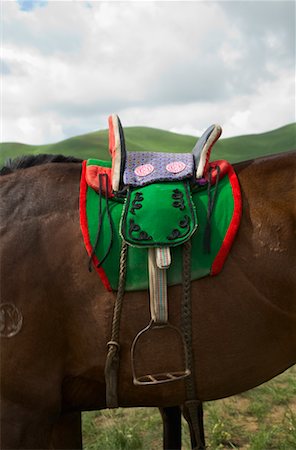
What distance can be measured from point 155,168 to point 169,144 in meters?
40.9

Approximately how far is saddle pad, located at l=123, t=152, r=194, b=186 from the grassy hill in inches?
1301

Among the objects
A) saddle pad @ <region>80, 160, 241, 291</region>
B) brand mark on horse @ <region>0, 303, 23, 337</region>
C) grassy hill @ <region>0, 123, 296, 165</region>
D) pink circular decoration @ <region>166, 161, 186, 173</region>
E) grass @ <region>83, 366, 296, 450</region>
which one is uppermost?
grassy hill @ <region>0, 123, 296, 165</region>

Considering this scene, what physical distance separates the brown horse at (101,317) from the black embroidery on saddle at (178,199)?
28cm

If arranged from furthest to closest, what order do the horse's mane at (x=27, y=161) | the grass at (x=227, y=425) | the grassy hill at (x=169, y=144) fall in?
the grassy hill at (x=169, y=144) → the grass at (x=227, y=425) → the horse's mane at (x=27, y=161)

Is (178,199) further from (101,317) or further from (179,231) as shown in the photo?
(101,317)

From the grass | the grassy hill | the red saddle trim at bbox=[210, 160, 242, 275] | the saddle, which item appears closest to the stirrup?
the saddle

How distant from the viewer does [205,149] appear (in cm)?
213

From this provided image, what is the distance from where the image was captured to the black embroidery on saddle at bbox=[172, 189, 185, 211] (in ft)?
6.34

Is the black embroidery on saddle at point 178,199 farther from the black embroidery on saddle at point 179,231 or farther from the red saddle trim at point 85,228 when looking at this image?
the red saddle trim at point 85,228

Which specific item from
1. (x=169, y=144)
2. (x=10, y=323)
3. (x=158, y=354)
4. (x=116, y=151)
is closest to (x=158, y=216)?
(x=116, y=151)

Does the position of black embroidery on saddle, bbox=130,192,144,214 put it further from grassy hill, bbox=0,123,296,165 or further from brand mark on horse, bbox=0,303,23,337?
grassy hill, bbox=0,123,296,165

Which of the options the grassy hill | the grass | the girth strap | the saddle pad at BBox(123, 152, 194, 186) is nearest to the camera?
the girth strap

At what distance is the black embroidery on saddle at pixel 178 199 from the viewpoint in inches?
76.1

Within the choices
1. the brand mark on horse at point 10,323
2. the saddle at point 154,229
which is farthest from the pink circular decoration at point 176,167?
the brand mark on horse at point 10,323
